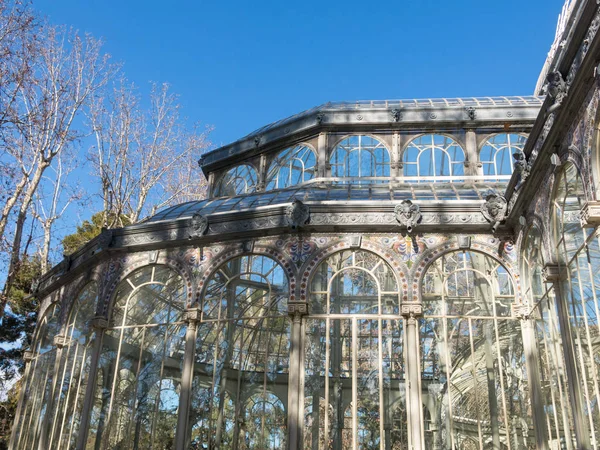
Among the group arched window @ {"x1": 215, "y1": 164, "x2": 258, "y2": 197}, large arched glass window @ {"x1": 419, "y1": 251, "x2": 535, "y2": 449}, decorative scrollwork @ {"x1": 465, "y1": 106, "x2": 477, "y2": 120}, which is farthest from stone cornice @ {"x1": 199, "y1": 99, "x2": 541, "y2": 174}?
large arched glass window @ {"x1": 419, "y1": 251, "x2": 535, "y2": 449}

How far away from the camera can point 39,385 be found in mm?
17016

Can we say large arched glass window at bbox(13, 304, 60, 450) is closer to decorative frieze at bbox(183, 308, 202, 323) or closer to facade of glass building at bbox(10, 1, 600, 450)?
facade of glass building at bbox(10, 1, 600, 450)

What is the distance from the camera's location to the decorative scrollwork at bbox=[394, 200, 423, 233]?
45.0ft

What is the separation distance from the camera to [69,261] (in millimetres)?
17062

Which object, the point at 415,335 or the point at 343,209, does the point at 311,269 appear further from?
the point at 415,335

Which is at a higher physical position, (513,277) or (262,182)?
(262,182)

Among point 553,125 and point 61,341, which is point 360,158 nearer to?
point 553,125

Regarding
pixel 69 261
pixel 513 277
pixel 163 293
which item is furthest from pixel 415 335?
pixel 69 261

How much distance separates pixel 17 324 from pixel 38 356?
11017 millimetres

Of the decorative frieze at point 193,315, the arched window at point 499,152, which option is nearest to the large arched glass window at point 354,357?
the decorative frieze at point 193,315

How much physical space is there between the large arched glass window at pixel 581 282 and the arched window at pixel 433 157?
7385 mm

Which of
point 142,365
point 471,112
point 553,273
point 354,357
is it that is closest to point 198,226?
point 142,365

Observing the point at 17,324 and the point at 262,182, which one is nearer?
the point at 262,182

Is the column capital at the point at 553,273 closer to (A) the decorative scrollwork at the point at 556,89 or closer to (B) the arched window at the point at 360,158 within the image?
(A) the decorative scrollwork at the point at 556,89
